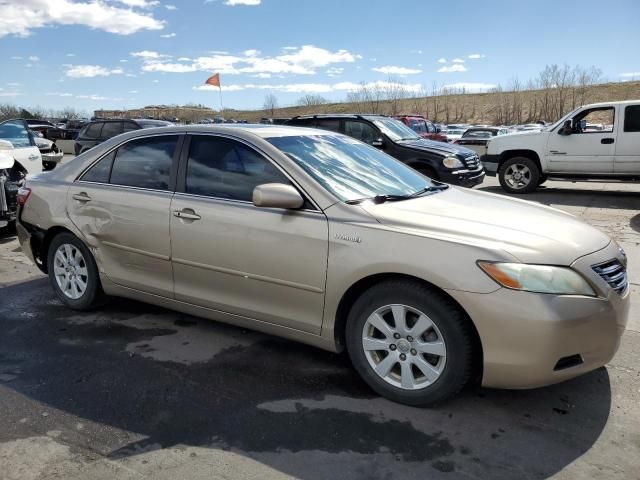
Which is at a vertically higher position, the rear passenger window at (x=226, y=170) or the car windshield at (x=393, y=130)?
the car windshield at (x=393, y=130)

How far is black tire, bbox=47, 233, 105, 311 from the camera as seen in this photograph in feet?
14.8

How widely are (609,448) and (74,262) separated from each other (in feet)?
13.6

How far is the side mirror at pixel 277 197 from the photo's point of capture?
129 inches

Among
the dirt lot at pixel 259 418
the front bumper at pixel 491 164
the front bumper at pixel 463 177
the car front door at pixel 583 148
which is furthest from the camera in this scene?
the front bumper at pixel 491 164

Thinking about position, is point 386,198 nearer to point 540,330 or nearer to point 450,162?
point 540,330

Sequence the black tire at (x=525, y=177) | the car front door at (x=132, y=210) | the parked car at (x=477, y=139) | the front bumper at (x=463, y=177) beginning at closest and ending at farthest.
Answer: the car front door at (x=132, y=210), the front bumper at (x=463, y=177), the black tire at (x=525, y=177), the parked car at (x=477, y=139)

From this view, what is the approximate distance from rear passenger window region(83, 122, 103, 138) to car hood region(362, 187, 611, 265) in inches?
560

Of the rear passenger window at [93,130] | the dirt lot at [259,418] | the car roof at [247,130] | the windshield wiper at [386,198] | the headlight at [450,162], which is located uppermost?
the rear passenger window at [93,130]

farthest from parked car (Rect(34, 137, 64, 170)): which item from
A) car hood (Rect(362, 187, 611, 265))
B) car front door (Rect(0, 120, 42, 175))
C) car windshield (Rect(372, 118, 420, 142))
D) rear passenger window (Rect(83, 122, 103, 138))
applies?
car hood (Rect(362, 187, 611, 265))

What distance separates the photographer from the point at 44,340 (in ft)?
13.5

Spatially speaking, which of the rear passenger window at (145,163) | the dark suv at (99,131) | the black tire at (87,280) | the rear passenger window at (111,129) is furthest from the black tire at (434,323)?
the rear passenger window at (111,129)

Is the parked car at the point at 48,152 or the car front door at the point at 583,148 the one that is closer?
the car front door at the point at 583,148

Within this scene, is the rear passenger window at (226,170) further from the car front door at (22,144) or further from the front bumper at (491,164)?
the front bumper at (491,164)

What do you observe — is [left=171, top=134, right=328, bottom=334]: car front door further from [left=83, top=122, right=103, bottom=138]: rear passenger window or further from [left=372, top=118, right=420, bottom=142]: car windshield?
[left=83, top=122, right=103, bottom=138]: rear passenger window
